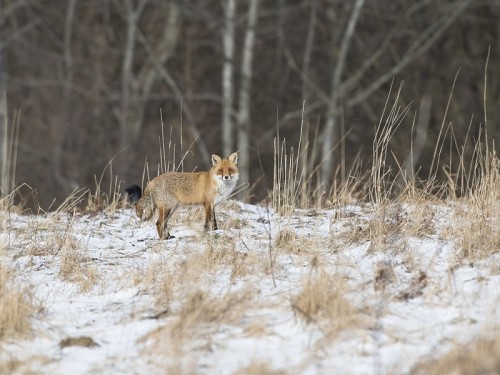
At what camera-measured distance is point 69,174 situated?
22922 mm

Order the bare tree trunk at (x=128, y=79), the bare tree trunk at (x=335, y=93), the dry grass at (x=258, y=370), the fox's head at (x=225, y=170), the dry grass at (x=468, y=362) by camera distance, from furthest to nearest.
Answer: the bare tree trunk at (x=128, y=79)
the bare tree trunk at (x=335, y=93)
the fox's head at (x=225, y=170)
the dry grass at (x=258, y=370)
the dry grass at (x=468, y=362)

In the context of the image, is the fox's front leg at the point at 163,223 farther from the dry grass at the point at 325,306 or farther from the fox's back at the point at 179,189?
the dry grass at the point at 325,306

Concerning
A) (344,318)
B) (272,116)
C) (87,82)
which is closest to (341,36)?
(272,116)

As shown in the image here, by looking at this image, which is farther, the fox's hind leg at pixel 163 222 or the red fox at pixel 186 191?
the red fox at pixel 186 191

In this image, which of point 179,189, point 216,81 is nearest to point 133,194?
point 179,189

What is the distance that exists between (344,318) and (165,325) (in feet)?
3.43

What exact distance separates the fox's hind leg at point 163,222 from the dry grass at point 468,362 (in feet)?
10.9

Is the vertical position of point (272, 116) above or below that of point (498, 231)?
below

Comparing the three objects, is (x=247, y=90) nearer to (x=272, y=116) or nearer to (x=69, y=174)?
(x=272, y=116)

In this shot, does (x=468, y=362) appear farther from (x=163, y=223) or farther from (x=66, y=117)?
(x=66, y=117)

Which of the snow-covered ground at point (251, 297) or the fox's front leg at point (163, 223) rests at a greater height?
the snow-covered ground at point (251, 297)

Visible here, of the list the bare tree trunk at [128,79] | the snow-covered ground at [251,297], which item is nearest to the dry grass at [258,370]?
the snow-covered ground at [251,297]

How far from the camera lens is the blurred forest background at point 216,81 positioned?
69.2 ft

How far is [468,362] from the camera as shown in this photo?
14.6 ft
